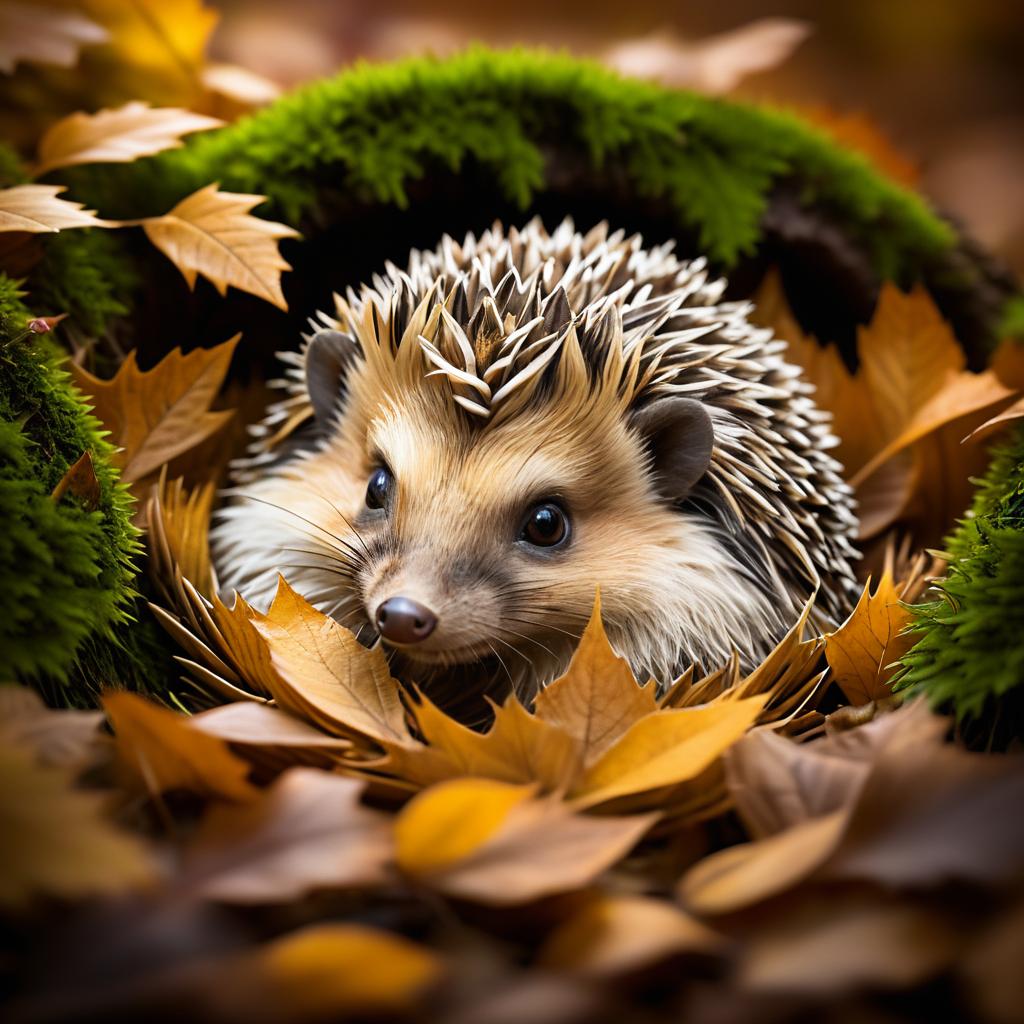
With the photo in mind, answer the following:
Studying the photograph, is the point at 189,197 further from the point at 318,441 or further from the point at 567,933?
the point at 567,933

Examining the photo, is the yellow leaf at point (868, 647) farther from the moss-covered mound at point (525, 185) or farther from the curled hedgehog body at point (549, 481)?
the moss-covered mound at point (525, 185)

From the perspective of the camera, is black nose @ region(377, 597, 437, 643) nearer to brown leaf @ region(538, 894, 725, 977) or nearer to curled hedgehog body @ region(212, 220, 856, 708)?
curled hedgehog body @ region(212, 220, 856, 708)

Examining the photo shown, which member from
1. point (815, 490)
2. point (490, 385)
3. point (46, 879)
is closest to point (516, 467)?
point (490, 385)

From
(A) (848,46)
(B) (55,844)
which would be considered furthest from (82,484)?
(A) (848,46)

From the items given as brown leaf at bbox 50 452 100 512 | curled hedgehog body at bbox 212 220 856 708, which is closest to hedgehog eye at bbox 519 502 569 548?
curled hedgehog body at bbox 212 220 856 708

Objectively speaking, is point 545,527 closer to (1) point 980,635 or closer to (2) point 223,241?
(1) point 980,635

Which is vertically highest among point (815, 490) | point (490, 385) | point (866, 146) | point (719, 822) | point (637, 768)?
point (866, 146)

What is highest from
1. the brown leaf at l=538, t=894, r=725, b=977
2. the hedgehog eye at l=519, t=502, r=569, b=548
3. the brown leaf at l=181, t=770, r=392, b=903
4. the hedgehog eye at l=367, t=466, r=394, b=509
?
the hedgehog eye at l=367, t=466, r=394, b=509
